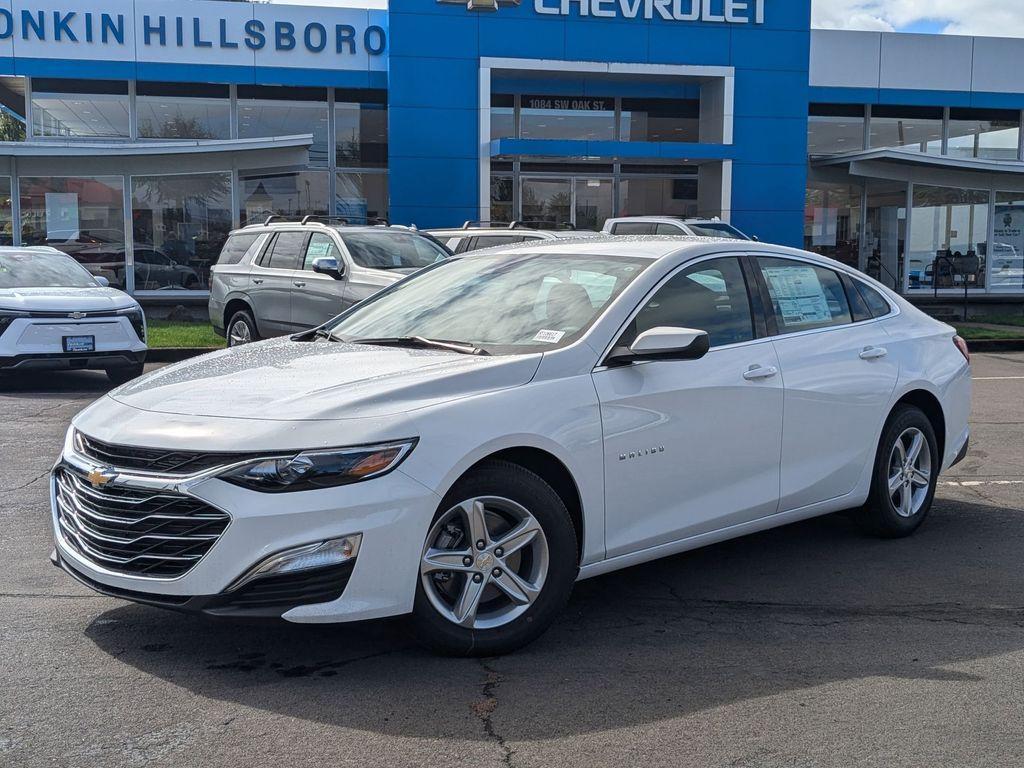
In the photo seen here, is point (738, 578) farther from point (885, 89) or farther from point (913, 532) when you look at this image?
point (885, 89)

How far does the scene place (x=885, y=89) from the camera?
1048 inches

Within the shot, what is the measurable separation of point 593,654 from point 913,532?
110 inches

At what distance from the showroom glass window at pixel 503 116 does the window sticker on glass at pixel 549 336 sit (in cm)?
2186

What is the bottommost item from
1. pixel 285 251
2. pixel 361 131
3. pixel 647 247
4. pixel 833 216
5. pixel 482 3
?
pixel 285 251

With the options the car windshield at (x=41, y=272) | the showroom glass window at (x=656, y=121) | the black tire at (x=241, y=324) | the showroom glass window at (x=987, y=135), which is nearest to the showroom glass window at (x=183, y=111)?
the showroom glass window at (x=656, y=121)

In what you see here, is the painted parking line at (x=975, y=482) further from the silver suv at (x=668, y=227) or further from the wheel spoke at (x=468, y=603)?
the silver suv at (x=668, y=227)

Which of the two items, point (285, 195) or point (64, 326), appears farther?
point (285, 195)

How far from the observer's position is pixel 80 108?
24859mm

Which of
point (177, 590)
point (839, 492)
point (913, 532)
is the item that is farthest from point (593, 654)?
point (913, 532)

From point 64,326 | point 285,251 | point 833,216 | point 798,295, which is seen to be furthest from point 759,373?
point 833,216

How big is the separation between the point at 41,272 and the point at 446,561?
10.7m

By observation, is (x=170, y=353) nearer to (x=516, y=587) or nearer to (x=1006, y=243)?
(x=516, y=587)

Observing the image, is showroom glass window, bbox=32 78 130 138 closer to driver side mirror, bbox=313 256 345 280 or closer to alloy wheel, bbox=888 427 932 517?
driver side mirror, bbox=313 256 345 280

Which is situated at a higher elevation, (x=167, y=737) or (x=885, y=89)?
(x=885, y=89)
